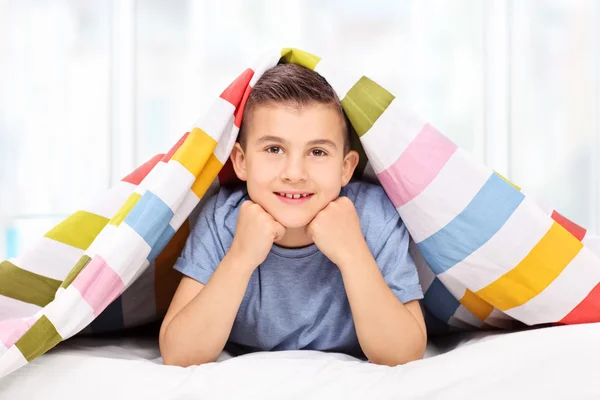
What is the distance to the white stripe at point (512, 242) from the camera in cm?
90

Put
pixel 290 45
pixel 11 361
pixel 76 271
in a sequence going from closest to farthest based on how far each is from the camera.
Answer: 1. pixel 11 361
2. pixel 76 271
3. pixel 290 45

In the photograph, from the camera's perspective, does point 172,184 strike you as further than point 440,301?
No

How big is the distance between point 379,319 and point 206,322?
0.24 m

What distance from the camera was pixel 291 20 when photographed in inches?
93.2

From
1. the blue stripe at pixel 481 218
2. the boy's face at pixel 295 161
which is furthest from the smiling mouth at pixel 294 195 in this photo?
the blue stripe at pixel 481 218

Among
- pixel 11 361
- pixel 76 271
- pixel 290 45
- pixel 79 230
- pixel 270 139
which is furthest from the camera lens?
pixel 290 45

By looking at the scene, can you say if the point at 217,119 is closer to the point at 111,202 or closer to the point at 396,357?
the point at 111,202

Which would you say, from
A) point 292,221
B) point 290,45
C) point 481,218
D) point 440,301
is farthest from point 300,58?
point 290,45

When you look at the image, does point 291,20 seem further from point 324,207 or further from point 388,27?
point 324,207

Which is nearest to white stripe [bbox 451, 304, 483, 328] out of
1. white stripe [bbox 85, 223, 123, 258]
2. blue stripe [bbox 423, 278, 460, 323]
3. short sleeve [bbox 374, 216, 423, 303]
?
blue stripe [bbox 423, 278, 460, 323]

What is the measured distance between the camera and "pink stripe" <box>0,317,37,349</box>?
A: 767 millimetres

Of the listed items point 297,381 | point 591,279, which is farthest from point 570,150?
point 297,381

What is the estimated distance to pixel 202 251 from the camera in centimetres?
99

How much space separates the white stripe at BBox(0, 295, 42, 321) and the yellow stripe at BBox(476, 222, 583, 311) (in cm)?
73
